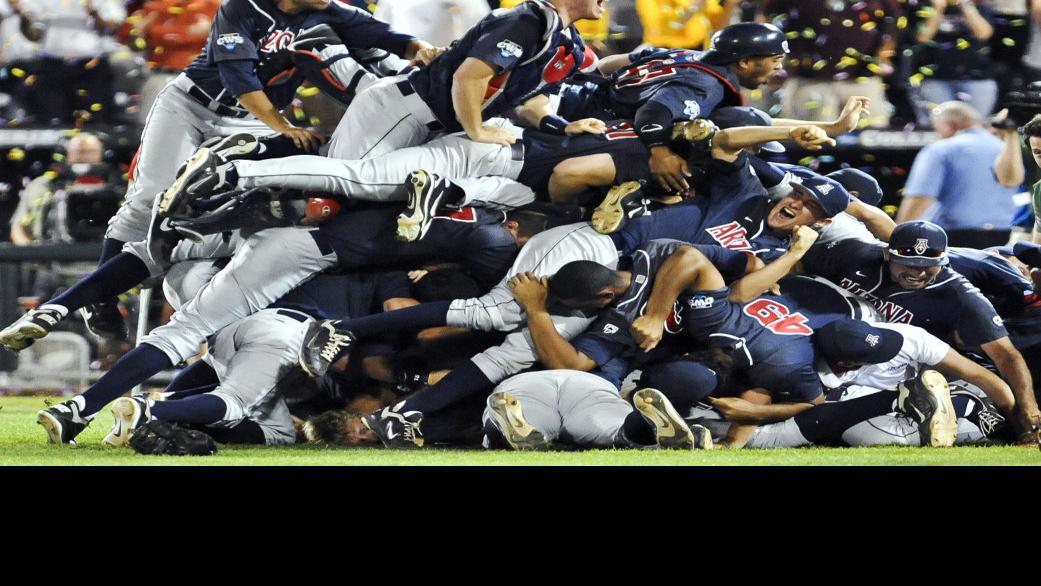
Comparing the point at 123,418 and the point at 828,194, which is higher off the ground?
the point at 828,194

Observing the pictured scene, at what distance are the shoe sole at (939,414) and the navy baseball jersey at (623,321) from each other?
0.74m

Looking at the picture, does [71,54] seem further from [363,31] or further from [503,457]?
[503,457]

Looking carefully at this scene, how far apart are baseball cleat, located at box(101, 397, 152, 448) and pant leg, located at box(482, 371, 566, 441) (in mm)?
994

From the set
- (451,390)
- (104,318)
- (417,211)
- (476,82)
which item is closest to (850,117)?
(476,82)

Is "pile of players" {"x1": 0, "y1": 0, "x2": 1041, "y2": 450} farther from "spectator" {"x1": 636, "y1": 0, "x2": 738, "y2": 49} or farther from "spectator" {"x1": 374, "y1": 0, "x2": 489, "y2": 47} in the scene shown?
"spectator" {"x1": 636, "y1": 0, "x2": 738, "y2": 49}

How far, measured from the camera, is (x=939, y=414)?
3814 millimetres

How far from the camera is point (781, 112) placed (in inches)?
220

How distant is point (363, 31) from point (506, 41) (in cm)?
79

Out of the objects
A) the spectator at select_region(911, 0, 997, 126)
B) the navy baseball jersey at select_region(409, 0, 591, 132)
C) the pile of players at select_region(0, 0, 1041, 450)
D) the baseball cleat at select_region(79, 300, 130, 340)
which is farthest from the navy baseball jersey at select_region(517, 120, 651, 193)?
the spectator at select_region(911, 0, 997, 126)

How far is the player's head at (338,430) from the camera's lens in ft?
13.2

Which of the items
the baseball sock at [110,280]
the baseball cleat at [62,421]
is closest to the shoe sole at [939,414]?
the baseball cleat at [62,421]

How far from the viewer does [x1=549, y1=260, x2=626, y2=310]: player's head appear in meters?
3.89
